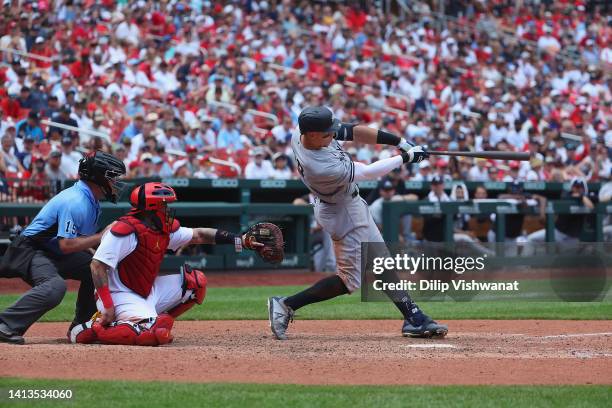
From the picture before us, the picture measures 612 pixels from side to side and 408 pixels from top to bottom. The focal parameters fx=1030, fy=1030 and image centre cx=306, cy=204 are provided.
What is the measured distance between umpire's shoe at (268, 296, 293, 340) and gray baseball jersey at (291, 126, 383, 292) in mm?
499

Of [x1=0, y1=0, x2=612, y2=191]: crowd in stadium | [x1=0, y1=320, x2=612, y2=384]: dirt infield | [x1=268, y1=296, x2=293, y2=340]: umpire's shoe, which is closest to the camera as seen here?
[x1=0, y1=320, x2=612, y2=384]: dirt infield

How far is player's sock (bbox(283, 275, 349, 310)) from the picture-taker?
25.5ft

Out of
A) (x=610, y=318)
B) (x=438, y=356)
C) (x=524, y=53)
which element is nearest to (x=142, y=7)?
(x=524, y=53)

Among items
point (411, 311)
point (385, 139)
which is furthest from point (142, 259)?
point (411, 311)

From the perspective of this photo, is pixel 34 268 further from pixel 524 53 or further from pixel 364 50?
pixel 524 53

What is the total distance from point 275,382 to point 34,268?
94.2 inches

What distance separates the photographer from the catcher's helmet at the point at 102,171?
734 cm

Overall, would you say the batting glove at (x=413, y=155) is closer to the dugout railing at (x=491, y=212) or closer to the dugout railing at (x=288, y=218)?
the dugout railing at (x=288, y=218)

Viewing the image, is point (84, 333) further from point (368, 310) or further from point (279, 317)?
point (368, 310)

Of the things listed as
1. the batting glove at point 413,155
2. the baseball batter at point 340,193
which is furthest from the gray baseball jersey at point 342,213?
the batting glove at point 413,155

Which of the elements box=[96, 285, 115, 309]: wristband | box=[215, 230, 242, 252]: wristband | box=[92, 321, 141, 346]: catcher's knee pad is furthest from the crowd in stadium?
box=[96, 285, 115, 309]: wristband

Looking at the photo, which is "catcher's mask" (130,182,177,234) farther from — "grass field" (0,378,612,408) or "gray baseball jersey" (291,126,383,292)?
"grass field" (0,378,612,408)

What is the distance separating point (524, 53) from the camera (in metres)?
25.2

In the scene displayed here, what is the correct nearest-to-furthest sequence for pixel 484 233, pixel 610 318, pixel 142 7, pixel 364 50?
pixel 610 318, pixel 484 233, pixel 142 7, pixel 364 50
